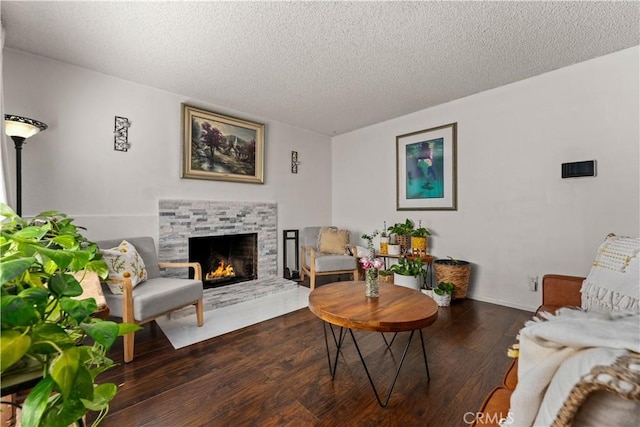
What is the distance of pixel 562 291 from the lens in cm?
193

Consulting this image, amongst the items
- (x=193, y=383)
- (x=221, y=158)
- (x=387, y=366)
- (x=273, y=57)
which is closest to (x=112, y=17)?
(x=273, y=57)

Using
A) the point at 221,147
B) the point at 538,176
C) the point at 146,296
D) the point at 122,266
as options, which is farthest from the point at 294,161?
the point at 538,176

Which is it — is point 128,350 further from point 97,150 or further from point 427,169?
point 427,169

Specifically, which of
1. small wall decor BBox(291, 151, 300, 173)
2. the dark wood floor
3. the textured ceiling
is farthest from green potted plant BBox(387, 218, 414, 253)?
small wall decor BBox(291, 151, 300, 173)

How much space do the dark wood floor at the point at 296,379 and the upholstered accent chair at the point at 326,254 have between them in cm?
121

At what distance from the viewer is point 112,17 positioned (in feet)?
6.34

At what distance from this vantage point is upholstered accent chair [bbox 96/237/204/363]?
6.59 ft

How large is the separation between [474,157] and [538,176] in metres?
0.69

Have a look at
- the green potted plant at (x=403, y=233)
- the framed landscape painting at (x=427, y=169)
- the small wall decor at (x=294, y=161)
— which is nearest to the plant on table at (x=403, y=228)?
the green potted plant at (x=403, y=233)

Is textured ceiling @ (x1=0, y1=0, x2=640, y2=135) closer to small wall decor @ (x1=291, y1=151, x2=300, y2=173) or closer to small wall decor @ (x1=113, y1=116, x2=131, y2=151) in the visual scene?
small wall decor @ (x1=113, y1=116, x2=131, y2=151)

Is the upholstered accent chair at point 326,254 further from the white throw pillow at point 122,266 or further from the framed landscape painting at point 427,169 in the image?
the white throw pillow at point 122,266

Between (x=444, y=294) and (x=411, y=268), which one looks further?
(x=411, y=268)

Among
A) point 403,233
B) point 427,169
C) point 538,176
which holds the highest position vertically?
point 427,169

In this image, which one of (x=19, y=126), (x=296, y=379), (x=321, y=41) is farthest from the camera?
(x=321, y=41)
